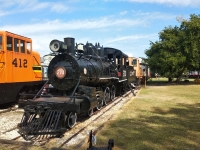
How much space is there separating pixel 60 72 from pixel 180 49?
2453cm

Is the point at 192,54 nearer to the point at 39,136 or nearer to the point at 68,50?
the point at 68,50

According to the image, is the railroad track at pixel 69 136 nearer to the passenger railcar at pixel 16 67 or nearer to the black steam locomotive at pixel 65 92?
the black steam locomotive at pixel 65 92

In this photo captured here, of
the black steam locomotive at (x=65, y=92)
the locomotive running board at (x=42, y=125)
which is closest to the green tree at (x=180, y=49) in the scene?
the black steam locomotive at (x=65, y=92)

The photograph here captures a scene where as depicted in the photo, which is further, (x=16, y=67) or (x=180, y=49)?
(x=180, y=49)

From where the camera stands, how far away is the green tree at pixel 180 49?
28766mm

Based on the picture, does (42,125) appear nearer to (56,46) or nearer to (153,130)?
(56,46)

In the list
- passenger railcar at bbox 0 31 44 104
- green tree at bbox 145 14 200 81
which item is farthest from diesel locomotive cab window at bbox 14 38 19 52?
green tree at bbox 145 14 200 81

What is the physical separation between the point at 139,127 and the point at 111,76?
5.24 m

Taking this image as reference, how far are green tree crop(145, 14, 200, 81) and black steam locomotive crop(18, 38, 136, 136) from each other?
19.3 m

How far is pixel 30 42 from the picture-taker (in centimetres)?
1255

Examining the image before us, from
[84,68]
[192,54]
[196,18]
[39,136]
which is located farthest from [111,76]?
[196,18]

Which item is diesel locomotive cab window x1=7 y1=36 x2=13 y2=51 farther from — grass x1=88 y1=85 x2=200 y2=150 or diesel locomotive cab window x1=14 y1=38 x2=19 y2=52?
grass x1=88 y1=85 x2=200 y2=150

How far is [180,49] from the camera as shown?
2997cm

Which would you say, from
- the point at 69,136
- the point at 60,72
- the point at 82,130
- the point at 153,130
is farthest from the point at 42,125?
the point at 153,130
